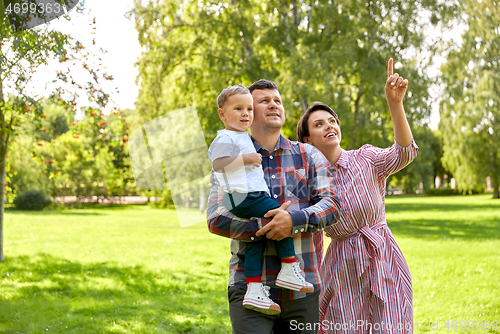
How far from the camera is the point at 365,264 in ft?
9.04

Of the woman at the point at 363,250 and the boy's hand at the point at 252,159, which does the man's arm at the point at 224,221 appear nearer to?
the boy's hand at the point at 252,159

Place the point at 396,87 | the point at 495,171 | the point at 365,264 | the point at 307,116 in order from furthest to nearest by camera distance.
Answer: the point at 495,171 → the point at 307,116 → the point at 365,264 → the point at 396,87

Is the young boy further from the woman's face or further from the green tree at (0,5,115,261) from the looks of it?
the green tree at (0,5,115,261)

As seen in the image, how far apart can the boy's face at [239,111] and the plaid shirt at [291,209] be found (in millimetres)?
191

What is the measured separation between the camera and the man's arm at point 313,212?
82.6 inches

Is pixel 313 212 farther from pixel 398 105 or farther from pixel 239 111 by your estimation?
pixel 398 105

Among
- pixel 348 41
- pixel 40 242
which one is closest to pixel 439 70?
pixel 348 41

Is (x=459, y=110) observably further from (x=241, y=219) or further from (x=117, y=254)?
(x=241, y=219)

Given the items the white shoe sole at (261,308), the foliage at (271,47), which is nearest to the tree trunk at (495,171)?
the foliage at (271,47)

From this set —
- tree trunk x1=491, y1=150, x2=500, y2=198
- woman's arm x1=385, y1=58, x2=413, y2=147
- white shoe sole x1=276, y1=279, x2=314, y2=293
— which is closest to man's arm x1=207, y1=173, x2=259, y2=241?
white shoe sole x1=276, y1=279, x2=314, y2=293

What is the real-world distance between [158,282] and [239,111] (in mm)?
6885

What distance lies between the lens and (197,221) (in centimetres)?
233

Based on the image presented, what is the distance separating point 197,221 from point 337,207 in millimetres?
761

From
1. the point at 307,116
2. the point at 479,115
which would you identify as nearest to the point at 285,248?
the point at 307,116
